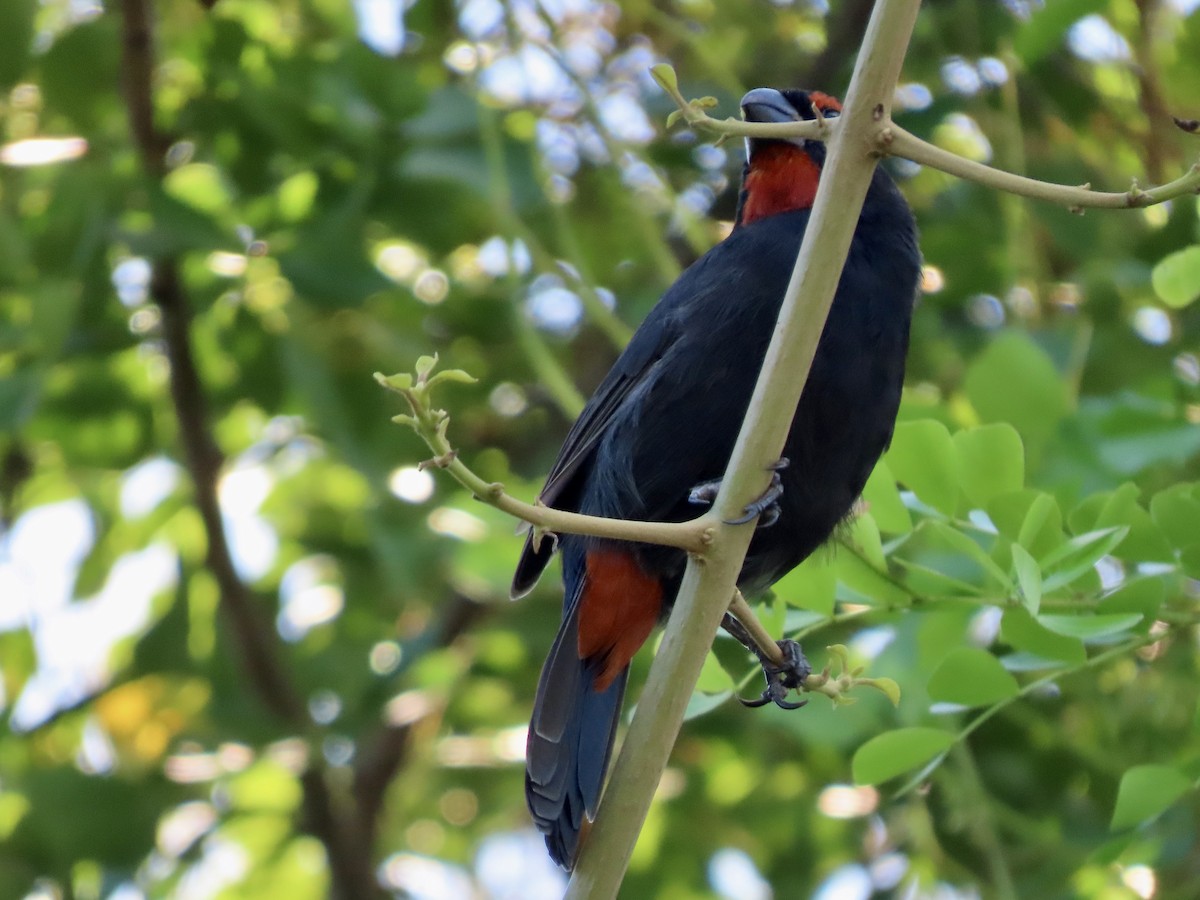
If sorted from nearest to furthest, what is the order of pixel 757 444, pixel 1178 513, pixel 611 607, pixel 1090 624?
pixel 757 444 → pixel 1090 624 → pixel 1178 513 → pixel 611 607

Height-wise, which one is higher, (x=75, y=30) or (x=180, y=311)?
(x=75, y=30)

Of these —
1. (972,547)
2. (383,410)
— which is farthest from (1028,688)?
(383,410)

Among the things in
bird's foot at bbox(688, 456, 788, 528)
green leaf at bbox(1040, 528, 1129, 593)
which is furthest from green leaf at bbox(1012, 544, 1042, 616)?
bird's foot at bbox(688, 456, 788, 528)

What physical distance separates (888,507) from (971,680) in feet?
1.08

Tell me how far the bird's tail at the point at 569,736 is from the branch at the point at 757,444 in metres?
0.56

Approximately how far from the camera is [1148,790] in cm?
216

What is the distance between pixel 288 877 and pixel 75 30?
2.49 meters

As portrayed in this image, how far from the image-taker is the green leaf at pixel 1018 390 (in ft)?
9.25

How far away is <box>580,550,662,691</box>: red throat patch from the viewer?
280cm

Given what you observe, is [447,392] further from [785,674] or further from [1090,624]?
[1090,624]

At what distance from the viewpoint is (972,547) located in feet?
6.84

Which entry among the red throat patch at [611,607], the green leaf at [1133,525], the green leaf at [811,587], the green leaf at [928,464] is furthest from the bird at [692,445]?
the green leaf at [1133,525]

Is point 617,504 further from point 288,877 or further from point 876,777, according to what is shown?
point 288,877

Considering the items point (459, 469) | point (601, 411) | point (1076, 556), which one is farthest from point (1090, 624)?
point (601, 411)
